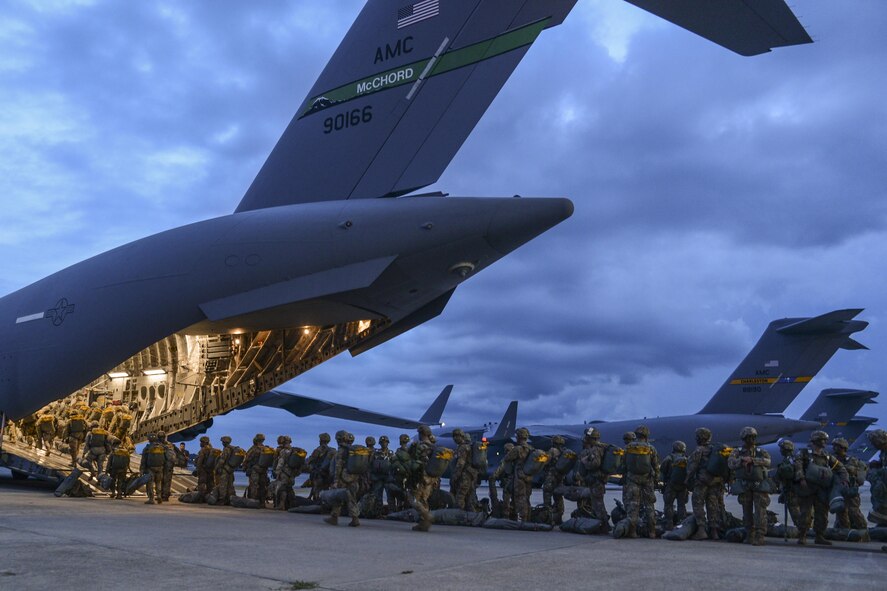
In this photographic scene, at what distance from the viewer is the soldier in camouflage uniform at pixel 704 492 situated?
8.68 metres

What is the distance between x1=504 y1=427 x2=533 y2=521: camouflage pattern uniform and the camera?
10047mm

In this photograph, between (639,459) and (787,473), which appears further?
(639,459)

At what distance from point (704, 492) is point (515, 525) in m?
2.54

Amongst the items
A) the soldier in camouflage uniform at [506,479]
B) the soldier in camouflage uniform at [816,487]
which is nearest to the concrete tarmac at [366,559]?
the soldier in camouflage uniform at [816,487]

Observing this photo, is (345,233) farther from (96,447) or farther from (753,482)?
(96,447)

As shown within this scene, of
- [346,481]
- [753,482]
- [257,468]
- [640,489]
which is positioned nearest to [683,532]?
[640,489]

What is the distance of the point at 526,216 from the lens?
9.96 m

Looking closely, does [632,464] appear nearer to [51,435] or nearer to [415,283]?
[415,283]

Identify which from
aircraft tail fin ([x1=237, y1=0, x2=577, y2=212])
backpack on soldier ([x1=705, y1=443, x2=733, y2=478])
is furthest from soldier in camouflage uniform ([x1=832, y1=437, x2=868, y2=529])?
aircraft tail fin ([x1=237, y1=0, x2=577, y2=212])

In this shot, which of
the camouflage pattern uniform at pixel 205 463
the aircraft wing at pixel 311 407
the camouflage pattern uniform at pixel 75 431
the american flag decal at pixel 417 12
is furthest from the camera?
the aircraft wing at pixel 311 407

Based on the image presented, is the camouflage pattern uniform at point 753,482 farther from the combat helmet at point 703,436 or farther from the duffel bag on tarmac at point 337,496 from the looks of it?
the duffel bag on tarmac at point 337,496

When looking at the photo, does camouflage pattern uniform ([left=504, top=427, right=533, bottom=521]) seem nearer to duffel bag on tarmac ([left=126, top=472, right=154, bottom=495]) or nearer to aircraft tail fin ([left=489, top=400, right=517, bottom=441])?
duffel bag on tarmac ([left=126, top=472, right=154, bottom=495])

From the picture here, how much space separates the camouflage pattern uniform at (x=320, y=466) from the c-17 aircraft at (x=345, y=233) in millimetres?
2023

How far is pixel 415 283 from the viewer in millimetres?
11062
